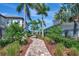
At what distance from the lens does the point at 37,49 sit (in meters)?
2.19

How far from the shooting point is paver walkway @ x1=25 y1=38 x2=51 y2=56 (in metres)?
2.16

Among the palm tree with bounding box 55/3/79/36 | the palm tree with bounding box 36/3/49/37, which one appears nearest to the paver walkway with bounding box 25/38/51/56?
the palm tree with bounding box 36/3/49/37

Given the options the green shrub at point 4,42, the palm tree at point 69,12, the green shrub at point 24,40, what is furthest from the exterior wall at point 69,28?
the green shrub at point 4,42

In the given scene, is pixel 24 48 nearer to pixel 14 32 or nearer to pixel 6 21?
pixel 14 32

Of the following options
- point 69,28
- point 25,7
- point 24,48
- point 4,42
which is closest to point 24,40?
point 24,48

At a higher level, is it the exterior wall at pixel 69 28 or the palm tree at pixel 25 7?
the palm tree at pixel 25 7

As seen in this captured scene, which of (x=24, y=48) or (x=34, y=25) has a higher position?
(x=34, y=25)

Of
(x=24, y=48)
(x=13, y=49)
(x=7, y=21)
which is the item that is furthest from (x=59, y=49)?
(x=7, y=21)

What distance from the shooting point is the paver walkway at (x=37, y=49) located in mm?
2161

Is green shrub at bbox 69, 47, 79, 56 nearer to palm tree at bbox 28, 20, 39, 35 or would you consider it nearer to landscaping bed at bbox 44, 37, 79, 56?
landscaping bed at bbox 44, 37, 79, 56

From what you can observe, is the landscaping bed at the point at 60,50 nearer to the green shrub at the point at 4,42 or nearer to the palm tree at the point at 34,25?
the palm tree at the point at 34,25

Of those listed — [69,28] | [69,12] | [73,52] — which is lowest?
[73,52]

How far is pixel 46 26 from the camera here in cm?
219

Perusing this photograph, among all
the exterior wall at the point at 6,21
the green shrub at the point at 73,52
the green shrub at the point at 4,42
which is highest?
the exterior wall at the point at 6,21
